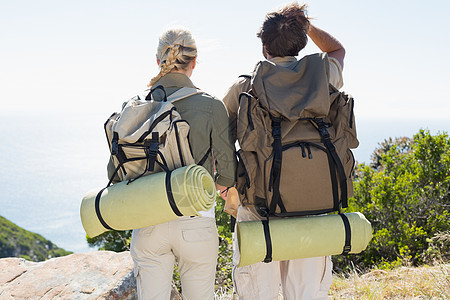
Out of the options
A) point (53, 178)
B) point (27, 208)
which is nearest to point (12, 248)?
point (27, 208)

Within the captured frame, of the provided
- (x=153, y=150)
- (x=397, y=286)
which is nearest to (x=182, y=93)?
(x=153, y=150)

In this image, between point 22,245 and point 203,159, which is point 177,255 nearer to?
point 203,159

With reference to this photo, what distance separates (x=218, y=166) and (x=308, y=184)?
1.60 feet

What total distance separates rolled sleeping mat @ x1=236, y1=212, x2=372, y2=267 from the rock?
5.25 feet

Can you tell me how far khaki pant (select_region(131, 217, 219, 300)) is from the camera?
7.39 ft

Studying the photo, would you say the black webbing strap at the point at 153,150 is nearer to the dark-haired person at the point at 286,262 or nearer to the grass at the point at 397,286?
the dark-haired person at the point at 286,262

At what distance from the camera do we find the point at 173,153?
2256mm

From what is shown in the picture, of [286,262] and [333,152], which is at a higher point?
[333,152]

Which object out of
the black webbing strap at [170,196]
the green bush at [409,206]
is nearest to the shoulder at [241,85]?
the black webbing strap at [170,196]

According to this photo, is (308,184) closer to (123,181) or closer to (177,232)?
(177,232)

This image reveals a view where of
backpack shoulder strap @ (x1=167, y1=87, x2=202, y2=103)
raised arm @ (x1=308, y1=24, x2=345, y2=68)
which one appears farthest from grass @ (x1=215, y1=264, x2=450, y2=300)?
backpack shoulder strap @ (x1=167, y1=87, x2=202, y2=103)

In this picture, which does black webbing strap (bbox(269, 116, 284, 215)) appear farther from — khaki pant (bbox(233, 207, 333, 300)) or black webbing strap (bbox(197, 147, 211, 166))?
black webbing strap (bbox(197, 147, 211, 166))

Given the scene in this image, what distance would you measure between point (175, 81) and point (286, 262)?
Answer: 4.00 ft

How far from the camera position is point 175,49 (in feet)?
7.79
